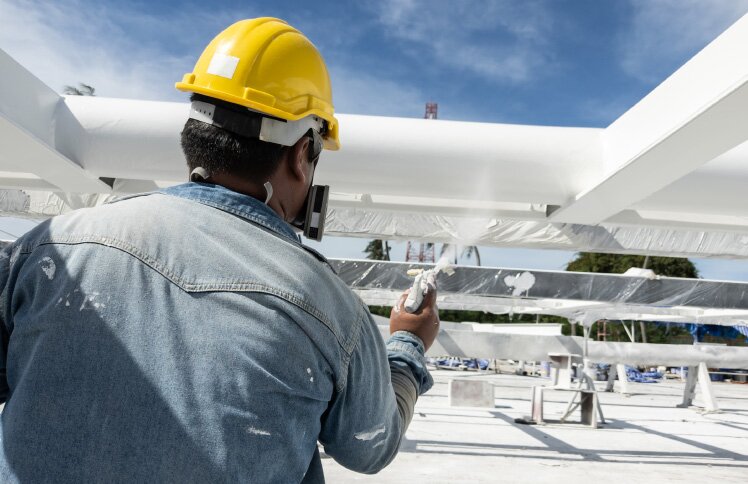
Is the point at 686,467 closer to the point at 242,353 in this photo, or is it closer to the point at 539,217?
the point at 539,217

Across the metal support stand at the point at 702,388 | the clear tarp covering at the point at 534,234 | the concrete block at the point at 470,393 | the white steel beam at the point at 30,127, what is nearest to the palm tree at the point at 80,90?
the white steel beam at the point at 30,127

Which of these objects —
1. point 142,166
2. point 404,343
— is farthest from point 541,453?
point 404,343

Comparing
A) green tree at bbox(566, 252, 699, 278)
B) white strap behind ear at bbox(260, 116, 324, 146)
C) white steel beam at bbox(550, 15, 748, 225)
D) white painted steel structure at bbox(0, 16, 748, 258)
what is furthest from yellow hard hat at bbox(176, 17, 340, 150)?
green tree at bbox(566, 252, 699, 278)

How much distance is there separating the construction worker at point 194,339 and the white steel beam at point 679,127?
6.18 feet

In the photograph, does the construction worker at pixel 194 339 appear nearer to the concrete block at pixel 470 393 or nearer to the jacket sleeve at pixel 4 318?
the jacket sleeve at pixel 4 318

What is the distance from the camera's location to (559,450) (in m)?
6.02

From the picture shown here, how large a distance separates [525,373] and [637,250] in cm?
1912

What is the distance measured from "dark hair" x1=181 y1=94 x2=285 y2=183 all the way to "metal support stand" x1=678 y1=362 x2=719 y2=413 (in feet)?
37.7

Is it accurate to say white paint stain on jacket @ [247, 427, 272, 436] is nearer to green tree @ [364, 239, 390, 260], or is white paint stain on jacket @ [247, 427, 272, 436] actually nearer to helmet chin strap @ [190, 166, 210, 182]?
helmet chin strap @ [190, 166, 210, 182]

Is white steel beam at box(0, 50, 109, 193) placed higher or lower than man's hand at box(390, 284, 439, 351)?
higher

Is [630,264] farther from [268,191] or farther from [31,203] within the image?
[268,191]

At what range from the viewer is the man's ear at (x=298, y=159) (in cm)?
132

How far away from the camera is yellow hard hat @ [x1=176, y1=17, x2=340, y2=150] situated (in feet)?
4.32

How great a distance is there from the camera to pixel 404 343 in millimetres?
1587
